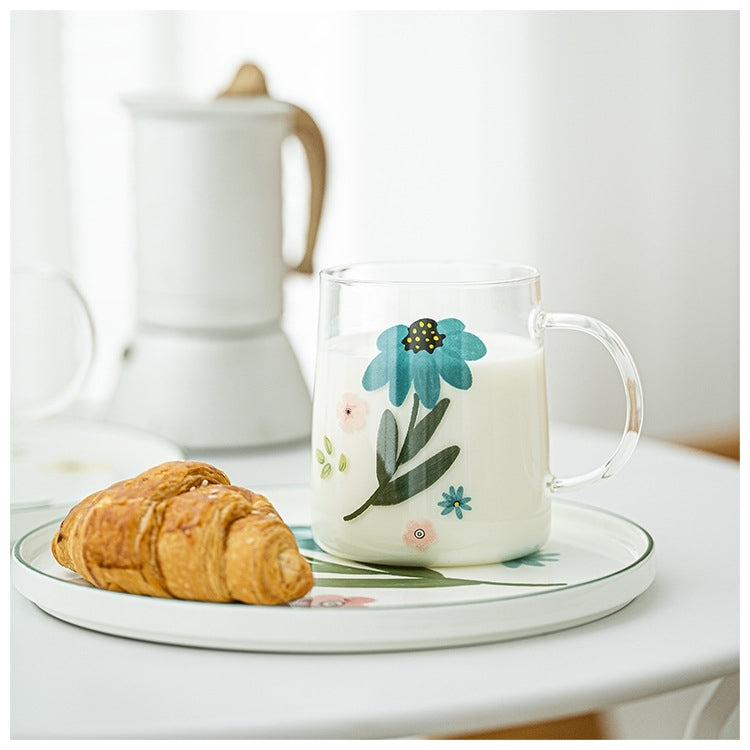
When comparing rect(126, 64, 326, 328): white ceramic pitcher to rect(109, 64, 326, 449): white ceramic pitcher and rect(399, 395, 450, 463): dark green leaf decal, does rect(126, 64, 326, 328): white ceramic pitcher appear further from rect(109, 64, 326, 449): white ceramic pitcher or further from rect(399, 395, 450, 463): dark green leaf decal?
rect(399, 395, 450, 463): dark green leaf decal

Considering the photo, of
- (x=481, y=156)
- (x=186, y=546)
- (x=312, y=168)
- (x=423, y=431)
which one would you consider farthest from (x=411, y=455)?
(x=481, y=156)

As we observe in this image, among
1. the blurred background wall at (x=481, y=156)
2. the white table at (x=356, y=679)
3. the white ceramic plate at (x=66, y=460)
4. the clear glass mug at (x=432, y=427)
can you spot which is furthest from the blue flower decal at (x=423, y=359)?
the blurred background wall at (x=481, y=156)

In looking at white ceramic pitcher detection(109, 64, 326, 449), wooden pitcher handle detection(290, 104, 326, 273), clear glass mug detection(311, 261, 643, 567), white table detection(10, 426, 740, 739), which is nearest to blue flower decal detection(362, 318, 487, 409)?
clear glass mug detection(311, 261, 643, 567)

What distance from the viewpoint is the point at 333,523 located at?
0.55 meters

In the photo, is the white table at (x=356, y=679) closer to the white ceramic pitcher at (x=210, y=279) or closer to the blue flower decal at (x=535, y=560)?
the blue flower decal at (x=535, y=560)

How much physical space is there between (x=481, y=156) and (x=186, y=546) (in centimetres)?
119

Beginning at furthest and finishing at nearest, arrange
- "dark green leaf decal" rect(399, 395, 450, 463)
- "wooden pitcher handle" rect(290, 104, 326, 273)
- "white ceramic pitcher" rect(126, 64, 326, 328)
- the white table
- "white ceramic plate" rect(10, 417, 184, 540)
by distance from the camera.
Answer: "wooden pitcher handle" rect(290, 104, 326, 273), "white ceramic pitcher" rect(126, 64, 326, 328), "white ceramic plate" rect(10, 417, 184, 540), "dark green leaf decal" rect(399, 395, 450, 463), the white table

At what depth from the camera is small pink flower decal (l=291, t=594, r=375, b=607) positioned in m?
0.49

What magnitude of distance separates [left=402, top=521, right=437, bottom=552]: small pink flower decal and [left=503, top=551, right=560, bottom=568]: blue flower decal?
4 centimetres

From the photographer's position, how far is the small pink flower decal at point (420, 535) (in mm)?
535

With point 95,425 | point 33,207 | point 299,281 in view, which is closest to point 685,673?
point 95,425

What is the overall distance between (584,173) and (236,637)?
1324 mm

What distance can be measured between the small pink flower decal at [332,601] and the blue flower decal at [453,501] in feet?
0.19

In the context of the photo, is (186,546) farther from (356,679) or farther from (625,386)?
(625,386)
